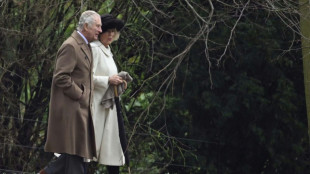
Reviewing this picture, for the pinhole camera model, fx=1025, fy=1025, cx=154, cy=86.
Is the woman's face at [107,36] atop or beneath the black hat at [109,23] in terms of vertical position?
beneath

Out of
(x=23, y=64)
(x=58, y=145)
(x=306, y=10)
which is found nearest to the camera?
(x=58, y=145)

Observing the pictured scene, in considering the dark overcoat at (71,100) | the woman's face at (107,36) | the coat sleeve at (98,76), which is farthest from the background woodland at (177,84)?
the dark overcoat at (71,100)

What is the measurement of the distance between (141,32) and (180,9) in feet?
1.80

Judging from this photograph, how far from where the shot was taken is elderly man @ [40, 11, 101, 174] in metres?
8.45

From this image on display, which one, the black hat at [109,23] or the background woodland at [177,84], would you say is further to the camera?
the background woodland at [177,84]

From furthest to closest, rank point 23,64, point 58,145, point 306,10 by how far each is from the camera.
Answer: point 23,64 → point 306,10 → point 58,145

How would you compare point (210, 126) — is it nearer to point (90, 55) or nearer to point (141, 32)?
point (141, 32)

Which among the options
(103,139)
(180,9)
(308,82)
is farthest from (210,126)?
(103,139)

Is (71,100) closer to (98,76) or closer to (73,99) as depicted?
(73,99)

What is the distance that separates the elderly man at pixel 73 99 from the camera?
8.45m

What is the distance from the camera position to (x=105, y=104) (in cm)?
898

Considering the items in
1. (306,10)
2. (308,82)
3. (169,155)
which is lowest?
(169,155)

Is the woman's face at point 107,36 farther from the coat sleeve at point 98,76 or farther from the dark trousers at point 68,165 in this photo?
the dark trousers at point 68,165

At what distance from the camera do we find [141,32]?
468 inches
